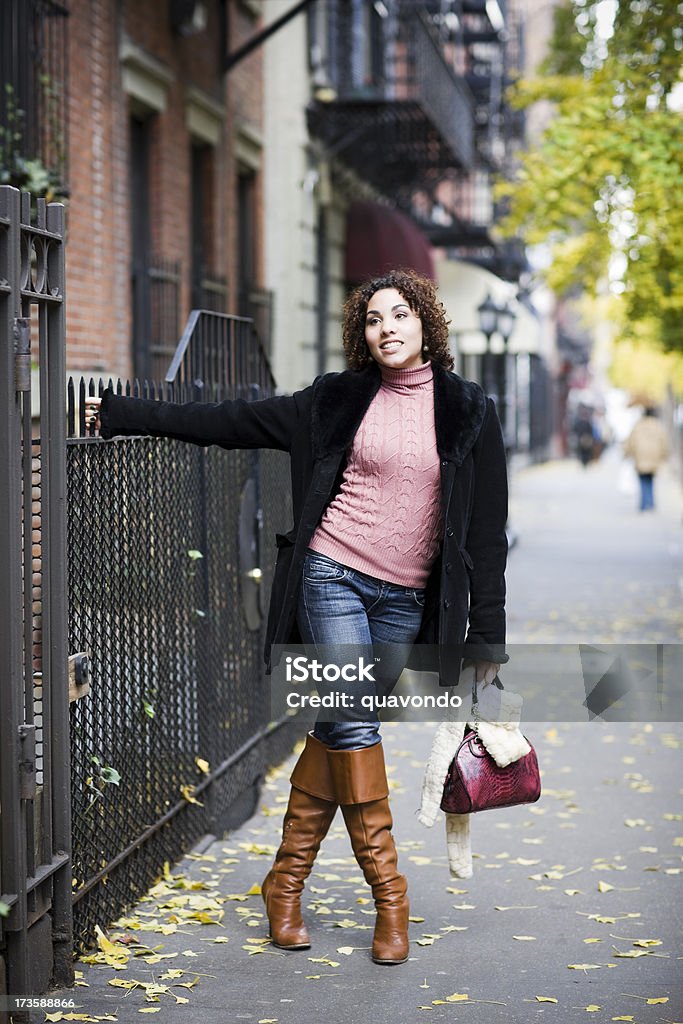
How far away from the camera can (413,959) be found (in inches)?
192

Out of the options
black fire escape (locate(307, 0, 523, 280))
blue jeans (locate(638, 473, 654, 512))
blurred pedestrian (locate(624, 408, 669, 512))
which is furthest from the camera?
blue jeans (locate(638, 473, 654, 512))

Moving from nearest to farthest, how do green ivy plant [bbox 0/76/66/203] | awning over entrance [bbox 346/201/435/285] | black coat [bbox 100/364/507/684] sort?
black coat [bbox 100/364/507/684]
green ivy plant [bbox 0/76/66/203]
awning over entrance [bbox 346/201/435/285]

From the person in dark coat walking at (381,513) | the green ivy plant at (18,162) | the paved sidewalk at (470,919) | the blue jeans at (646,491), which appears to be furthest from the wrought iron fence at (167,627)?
the blue jeans at (646,491)

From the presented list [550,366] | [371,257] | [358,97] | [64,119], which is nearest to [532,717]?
[64,119]

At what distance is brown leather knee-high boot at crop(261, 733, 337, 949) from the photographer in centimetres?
490

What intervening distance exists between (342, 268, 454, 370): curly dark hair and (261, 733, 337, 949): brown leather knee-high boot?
1.22 metres

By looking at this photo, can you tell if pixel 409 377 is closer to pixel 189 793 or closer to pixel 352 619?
pixel 352 619

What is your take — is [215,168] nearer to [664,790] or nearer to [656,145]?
[656,145]

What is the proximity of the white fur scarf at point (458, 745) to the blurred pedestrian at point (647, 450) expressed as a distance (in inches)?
818

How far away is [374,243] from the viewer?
20.8 meters

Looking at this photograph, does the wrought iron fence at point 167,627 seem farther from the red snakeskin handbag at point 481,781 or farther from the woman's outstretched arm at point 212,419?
the red snakeskin handbag at point 481,781

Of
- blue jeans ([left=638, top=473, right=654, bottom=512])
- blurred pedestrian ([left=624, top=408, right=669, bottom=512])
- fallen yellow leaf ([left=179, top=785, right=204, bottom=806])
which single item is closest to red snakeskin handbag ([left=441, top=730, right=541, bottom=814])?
fallen yellow leaf ([left=179, top=785, right=204, bottom=806])

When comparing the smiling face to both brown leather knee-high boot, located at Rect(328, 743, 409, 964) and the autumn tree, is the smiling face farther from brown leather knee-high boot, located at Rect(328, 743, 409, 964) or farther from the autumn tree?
the autumn tree

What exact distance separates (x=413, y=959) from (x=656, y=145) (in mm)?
7290
